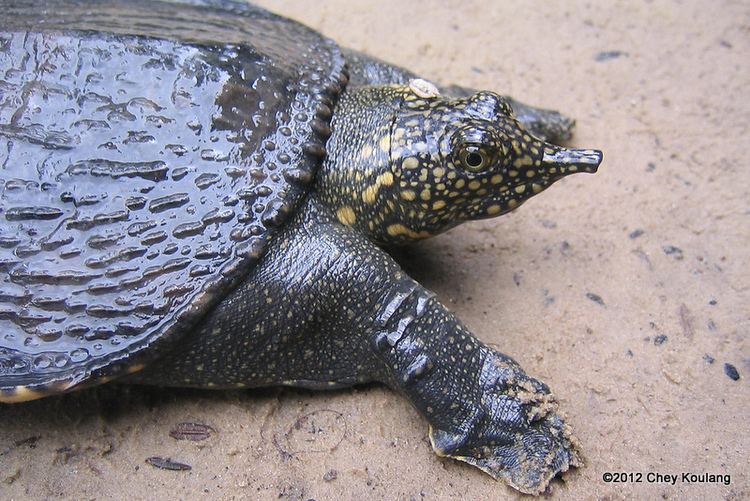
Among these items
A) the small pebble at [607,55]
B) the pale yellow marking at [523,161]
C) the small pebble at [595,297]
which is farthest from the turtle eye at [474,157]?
the small pebble at [607,55]

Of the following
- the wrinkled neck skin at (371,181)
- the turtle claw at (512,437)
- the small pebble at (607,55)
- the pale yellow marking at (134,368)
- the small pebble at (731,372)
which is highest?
the small pebble at (607,55)

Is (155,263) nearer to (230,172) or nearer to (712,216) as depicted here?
(230,172)

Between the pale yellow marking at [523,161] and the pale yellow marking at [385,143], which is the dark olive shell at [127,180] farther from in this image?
the pale yellow marking at [523,161]

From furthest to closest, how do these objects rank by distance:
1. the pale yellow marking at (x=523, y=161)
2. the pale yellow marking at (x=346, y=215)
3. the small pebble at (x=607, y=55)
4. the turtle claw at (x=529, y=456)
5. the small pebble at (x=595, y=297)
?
1. the small pebble at (x=607, y=55)
2. the small pebble at (x=595, y=297)
3. the pale yellow marking at (x=346, y=215)
4. the pale yellow marking at (x=523, y=161)
5. the turtle claw at (x=529, y=456)

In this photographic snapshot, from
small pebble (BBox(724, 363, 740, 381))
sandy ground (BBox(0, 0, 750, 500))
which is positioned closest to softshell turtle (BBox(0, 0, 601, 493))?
sandy ground (BBox(0, 0, 750, 500))

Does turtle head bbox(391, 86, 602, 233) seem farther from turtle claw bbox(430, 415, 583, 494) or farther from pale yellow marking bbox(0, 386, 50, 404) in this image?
pale yellow marking bbox(0, 386, 50, 404)

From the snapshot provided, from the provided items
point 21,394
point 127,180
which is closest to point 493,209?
point 127,180
